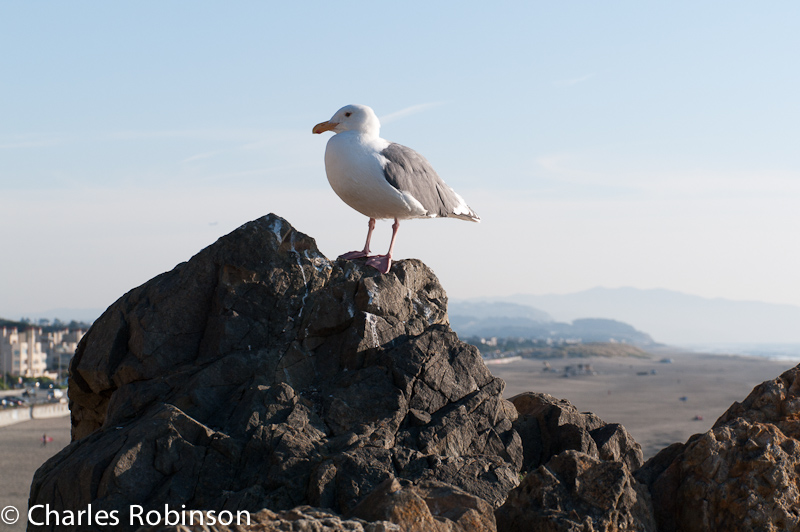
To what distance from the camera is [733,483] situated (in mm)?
6941

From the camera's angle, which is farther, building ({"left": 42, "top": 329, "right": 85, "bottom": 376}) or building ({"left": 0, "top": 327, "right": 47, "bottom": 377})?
building ({"left": 42, "top": 329, "right": 85, "bottom": 376})

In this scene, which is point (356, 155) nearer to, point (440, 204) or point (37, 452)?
point (440, 204)

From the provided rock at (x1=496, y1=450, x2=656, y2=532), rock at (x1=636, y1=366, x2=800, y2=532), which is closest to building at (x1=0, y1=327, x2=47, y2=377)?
rock at (x1=496, y1=450, x2=656, y2=532)

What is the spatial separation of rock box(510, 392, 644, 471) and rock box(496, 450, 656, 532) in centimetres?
207

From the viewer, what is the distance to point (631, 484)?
681cm

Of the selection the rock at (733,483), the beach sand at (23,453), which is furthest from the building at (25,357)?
the rock at (733,483)

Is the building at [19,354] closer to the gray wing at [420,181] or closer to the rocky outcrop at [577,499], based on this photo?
the gray wing at [420,181]

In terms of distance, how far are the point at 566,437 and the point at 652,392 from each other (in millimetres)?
67346

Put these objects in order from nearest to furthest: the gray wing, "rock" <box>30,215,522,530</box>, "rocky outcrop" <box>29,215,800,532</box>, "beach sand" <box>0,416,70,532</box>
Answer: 1. "rocky outcrop" <box>29,215,800,532</box>
2. "rock" <box>30,215,522,530</box>
3. the gray wing
4. "beach sand" <box>0,416,70,532</box>

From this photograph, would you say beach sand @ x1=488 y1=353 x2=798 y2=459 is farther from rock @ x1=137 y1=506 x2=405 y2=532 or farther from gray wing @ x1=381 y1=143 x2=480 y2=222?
rock @ x1=137 y1=506 x2=405 y2=532

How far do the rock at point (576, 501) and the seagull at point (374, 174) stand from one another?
3.98 m

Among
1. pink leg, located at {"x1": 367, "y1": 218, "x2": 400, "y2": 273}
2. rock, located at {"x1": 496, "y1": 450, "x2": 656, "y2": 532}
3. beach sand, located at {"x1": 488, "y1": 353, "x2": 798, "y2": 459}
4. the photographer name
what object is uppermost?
pink leg, located at {"x1": 367, "y1": 218, "x2": 400, "y2": 273}

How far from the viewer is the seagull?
9883 millimetres

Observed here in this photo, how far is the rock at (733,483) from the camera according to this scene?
6.79m
